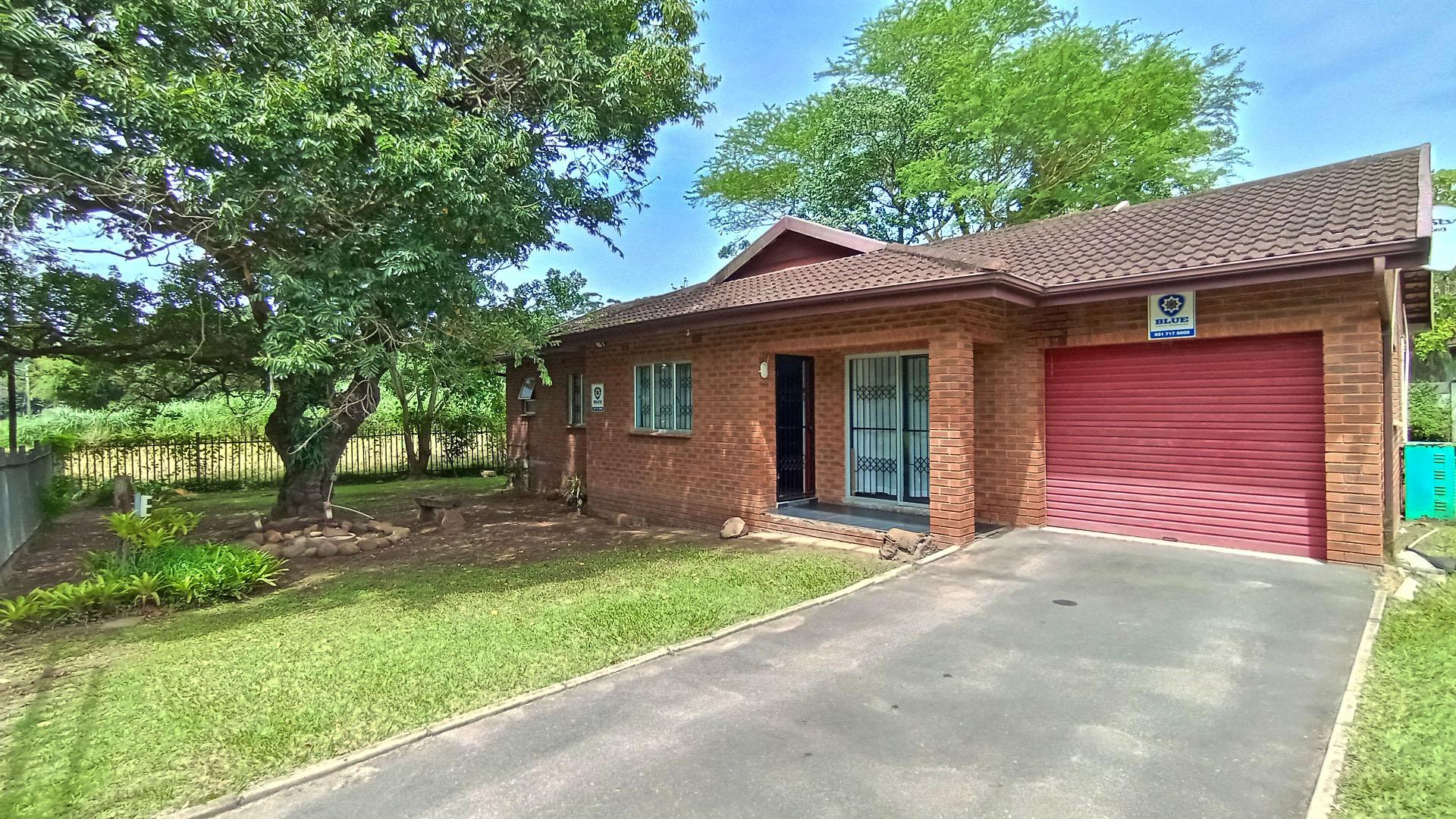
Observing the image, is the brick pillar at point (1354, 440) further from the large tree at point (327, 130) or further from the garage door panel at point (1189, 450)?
the large tree at point (327, 130)

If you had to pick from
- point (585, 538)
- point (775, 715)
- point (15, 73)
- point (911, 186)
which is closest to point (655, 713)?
point (775, 715)

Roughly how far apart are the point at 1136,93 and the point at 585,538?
2127cm

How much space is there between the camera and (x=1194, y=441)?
7500 mm

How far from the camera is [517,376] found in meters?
15.8

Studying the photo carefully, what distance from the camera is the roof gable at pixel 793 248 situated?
1171 cm

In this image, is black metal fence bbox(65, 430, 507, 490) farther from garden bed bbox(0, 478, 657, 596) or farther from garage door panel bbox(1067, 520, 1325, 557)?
garage door panel bbox(1067, 520, 1325, 557)

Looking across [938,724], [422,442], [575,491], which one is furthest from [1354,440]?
[422,442]

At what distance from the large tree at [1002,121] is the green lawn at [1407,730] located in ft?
62.4

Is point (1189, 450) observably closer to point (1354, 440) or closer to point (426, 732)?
point (1354, 440)

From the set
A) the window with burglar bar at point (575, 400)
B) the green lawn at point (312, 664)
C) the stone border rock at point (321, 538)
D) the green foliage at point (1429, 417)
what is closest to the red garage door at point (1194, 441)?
the green lawn at point (312, 664)

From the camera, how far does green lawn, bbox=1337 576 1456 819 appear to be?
289 cm

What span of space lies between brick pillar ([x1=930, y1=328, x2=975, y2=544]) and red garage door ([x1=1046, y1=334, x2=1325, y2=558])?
1.60 metres

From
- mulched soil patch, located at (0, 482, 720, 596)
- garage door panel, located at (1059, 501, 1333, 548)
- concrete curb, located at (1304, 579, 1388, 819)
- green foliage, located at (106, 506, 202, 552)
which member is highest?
green foliage, located at (106, 506, 202, 552)

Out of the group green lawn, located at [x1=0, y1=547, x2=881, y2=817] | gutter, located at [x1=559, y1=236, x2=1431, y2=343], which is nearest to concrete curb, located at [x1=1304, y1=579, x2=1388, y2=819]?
gutter, located at [x1=559, y1=236, x2=1431, y2=343]
